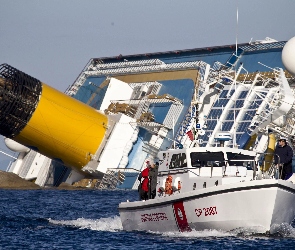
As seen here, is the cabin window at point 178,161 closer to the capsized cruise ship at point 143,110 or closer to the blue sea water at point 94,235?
the blue sea water at point 94,235

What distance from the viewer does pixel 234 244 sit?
2878cm

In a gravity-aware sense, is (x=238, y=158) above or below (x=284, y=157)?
below

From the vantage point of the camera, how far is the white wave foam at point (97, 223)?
36406mm

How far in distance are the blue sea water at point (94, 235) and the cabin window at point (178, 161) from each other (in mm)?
2509

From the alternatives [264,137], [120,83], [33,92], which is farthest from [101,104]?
[264,137]

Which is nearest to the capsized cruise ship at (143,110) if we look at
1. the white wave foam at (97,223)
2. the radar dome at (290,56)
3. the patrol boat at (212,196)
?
the radar dome at (290,56)

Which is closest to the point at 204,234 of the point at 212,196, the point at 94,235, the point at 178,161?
the point at 212,196

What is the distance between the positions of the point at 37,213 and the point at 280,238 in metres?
18.0

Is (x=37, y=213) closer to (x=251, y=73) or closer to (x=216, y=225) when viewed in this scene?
(x=216, y=225)

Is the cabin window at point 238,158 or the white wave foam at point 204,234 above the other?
the cabin window at point 238,158

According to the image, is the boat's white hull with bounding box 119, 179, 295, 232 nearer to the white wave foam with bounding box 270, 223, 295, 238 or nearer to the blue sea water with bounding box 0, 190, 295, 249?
the white wave foam with bounding box 270, 223, 295, 238

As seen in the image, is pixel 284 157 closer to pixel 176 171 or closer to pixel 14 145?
pixel 176 171

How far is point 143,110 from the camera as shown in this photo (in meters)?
76.9

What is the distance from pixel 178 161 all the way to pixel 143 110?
43.8 m
